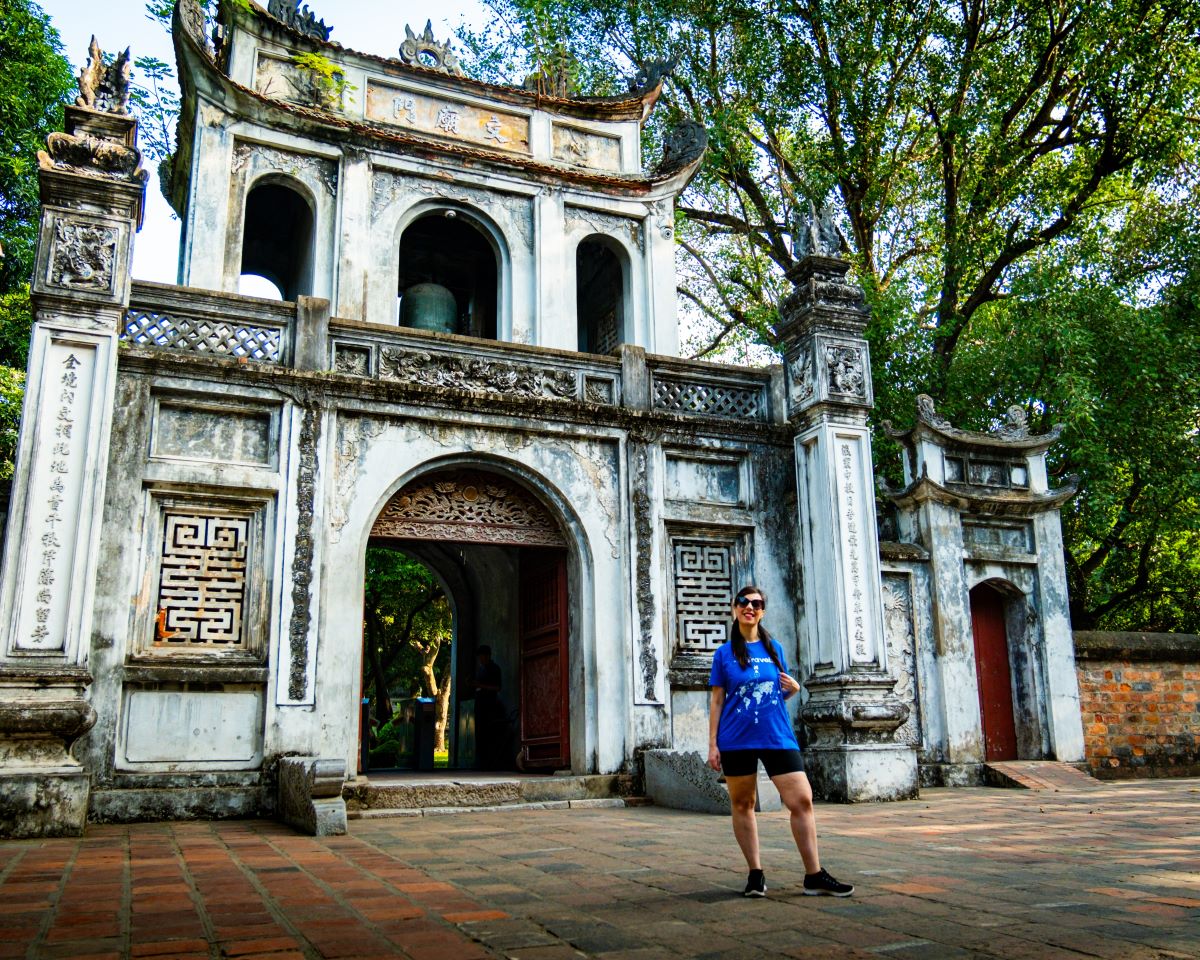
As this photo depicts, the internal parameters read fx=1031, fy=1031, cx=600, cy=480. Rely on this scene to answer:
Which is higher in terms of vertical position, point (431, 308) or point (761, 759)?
point (431, 308)

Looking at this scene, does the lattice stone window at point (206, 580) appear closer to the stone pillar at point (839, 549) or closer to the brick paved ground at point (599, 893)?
the brick paved ground at point (599, 893)

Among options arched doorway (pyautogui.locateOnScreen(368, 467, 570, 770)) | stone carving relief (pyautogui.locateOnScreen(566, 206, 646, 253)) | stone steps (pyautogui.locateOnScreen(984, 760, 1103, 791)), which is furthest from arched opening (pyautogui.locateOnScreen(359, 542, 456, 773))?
stone steps (pyautogui.locateOnScreen(984, 760, 1103, 791))

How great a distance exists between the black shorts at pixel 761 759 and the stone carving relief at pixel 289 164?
864 cm

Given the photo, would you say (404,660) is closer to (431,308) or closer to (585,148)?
(431,308)

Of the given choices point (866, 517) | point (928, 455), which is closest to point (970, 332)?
point (928, 455)

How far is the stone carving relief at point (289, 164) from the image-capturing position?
435 inches

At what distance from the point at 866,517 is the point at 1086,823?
364cm

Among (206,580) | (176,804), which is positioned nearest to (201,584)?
(206,580)

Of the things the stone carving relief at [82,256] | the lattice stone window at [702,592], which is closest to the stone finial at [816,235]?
the lattice stone window at [702,592]

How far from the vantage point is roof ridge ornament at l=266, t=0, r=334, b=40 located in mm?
11641

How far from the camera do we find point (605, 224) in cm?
1251

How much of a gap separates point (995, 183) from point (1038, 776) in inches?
353

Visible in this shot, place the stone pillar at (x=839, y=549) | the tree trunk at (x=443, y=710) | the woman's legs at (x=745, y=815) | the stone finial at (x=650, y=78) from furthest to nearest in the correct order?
the tree trunk at (x=443, y=710) → the stone finial at (x=650, y=78) → the stone pillar at (x=839, y=549) → the woman's legs at (x=745, y=815)

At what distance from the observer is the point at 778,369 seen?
434 inches
